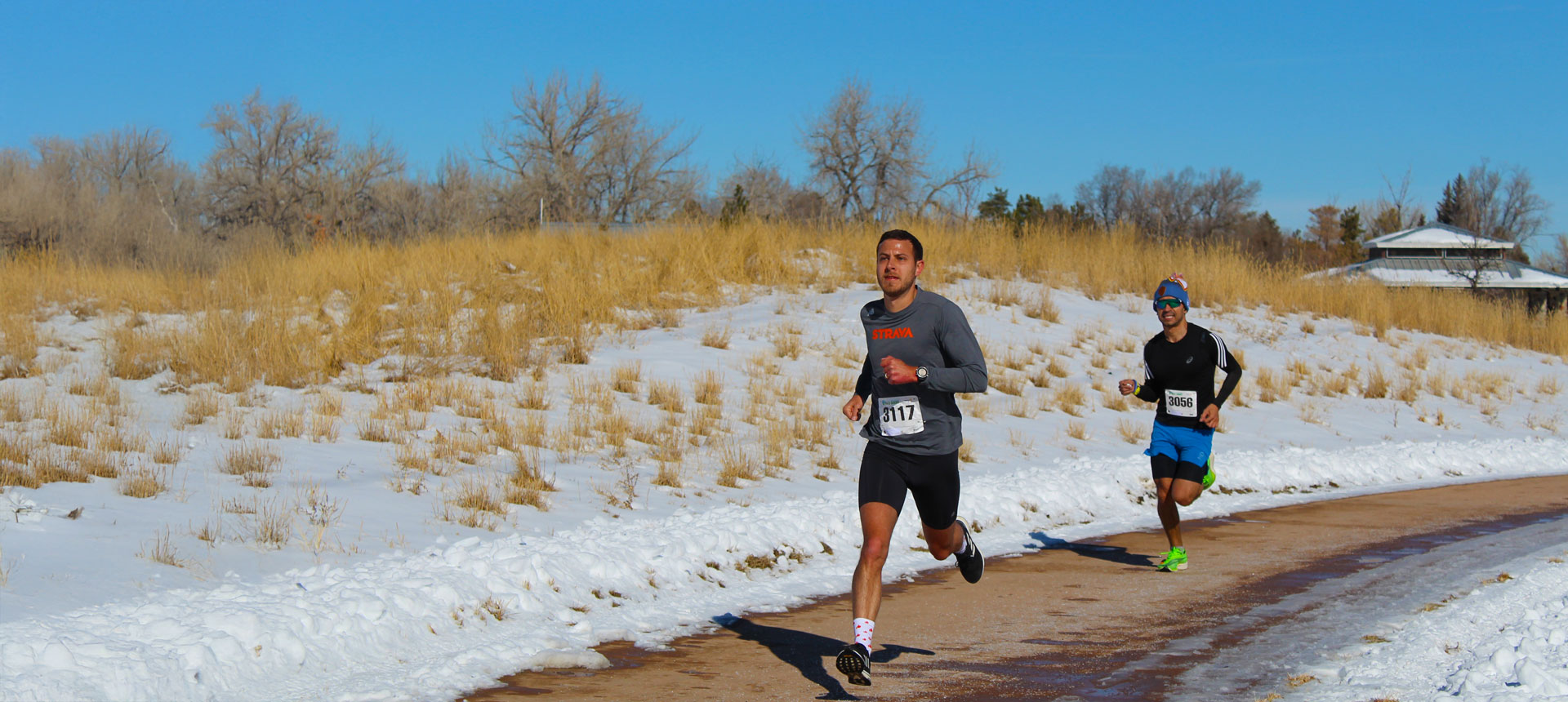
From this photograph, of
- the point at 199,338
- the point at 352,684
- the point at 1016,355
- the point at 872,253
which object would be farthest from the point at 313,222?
the point at 352,684

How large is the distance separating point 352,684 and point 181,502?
401 centimetres

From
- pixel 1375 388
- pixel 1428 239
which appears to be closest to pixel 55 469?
pixel 1375 388

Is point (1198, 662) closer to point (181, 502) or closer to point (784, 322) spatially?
point (181, 502)

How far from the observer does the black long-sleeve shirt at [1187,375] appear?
8.81m

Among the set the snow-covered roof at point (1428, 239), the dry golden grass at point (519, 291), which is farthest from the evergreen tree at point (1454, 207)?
the dry golden grass at point (519, 291)

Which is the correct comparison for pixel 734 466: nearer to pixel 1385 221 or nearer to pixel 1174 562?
pixel 1174 562

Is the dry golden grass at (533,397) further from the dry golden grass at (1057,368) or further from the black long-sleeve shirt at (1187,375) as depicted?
the dry golden grass at (1057,368)

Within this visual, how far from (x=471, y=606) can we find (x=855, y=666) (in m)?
2.53

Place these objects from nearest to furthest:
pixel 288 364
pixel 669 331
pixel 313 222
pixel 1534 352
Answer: pixel 288 364, pixel 669 331, pixel 1534 352, pixel 313 222

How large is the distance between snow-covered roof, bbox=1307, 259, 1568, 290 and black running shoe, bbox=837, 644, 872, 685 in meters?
55.7

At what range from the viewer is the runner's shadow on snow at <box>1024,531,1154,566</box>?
905cm

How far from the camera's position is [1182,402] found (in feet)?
29.0

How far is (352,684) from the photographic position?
17.7 feet

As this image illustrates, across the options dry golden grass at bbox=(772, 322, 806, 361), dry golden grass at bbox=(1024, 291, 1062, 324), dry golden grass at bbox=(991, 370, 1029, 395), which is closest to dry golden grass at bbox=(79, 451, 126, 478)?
dry golden grass at bbox=(772, 322, 806, 361)
